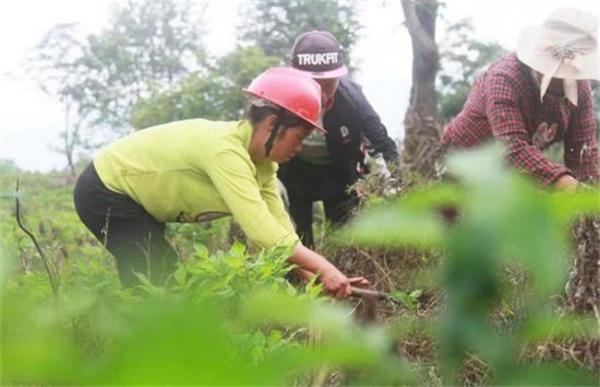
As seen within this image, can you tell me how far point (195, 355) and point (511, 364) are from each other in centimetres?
24

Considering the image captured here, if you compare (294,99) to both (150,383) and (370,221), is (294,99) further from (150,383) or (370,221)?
(150,383)

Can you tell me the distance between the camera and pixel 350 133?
414 centimetres

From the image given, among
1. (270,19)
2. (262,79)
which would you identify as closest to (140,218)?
(262,79)

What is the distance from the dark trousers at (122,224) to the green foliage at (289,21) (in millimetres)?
12135

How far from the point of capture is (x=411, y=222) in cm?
48

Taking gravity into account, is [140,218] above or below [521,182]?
below

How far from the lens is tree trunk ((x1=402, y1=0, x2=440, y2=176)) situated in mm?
6895

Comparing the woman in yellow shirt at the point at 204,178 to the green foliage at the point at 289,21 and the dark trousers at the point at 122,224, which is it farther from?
the green foliage at the point at 289,21

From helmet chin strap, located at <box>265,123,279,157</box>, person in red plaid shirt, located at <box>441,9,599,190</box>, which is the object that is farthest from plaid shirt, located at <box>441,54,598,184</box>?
helmet chin strap, located at <box>265,123,279,157</box>

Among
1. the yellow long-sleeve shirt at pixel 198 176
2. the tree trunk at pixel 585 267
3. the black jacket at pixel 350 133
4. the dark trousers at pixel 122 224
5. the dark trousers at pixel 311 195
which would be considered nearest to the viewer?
the tree trunk at pixel 585 267

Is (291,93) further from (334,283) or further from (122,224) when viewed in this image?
(122,224)

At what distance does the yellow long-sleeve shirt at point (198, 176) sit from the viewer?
2656mm

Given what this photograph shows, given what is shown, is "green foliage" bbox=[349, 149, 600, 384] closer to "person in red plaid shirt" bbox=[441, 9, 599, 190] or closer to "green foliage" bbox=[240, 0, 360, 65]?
"person in red plaid shirt" bbox=[441, 9, 599, 190]

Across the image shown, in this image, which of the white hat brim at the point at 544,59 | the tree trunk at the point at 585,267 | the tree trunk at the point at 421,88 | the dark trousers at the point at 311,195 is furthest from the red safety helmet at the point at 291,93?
the tree trunk at the point at 421,88
